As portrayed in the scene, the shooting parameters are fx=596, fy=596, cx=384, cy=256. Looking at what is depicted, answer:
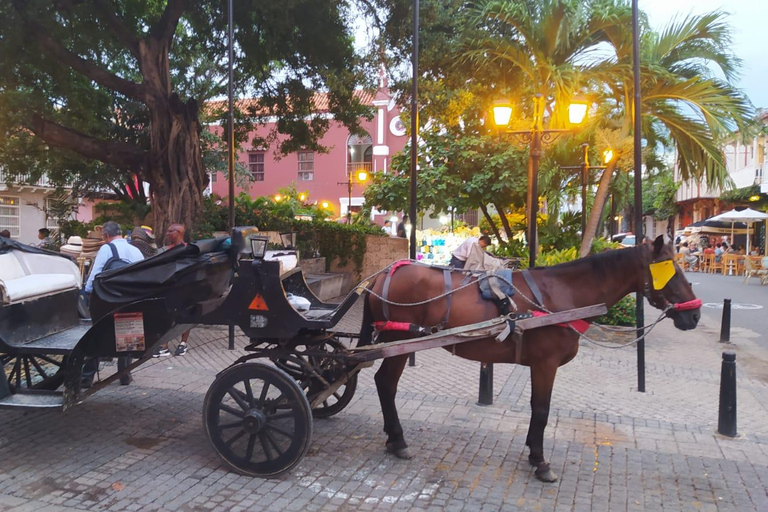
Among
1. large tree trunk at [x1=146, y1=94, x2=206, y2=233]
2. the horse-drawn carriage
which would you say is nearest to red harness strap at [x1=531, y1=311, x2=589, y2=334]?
the horse-drawn carriage

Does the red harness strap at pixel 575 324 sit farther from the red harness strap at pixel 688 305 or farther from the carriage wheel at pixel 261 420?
the carriage wheel at pixel 261 420

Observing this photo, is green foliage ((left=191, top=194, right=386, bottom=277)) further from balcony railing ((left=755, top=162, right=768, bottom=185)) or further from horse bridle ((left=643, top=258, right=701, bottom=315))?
balcony railing ((left=755, top=162, right=768, bottom=185))

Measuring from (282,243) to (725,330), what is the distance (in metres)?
9.31

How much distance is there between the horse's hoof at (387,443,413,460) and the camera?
193 inches

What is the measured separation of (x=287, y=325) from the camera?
4.57 meters

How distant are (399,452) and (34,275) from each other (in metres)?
3.77

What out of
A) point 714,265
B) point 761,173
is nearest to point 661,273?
point 714,265

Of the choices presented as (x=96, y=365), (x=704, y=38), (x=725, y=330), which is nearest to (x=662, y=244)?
(x=96, y=365)

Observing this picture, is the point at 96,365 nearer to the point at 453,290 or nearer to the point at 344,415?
the point at 344,415

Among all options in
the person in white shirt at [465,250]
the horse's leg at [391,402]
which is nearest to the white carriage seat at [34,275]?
the horse's leg at [391,402]

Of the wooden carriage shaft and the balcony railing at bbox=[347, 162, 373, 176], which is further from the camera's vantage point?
the balcony railing at bbox=[347, 162, 373, 176]

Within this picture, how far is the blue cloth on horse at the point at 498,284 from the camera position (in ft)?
15.2

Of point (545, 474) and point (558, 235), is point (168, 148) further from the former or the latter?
point (545, 474)

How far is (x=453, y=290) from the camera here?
472 cm
